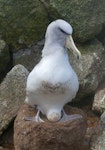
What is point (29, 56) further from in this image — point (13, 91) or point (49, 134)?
point (49, 134)

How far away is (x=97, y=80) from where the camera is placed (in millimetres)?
3256

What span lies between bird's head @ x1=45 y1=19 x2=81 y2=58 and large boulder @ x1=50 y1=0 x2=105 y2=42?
26.9 inches

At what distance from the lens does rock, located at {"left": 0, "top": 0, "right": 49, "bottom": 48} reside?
3.32 metres

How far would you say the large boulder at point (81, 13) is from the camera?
3.28m

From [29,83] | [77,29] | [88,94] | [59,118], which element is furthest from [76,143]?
[77,29]

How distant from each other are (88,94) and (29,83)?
69 centimetres

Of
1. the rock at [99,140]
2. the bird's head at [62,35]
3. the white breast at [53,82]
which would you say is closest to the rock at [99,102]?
the rock at [99,140]

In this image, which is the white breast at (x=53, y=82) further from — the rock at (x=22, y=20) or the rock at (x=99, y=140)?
the rock at (x=22, y=20)

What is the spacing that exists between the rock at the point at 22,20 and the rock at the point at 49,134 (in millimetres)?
724

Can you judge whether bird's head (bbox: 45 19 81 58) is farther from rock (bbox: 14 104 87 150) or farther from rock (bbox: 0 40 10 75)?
rock (bbox: 0 40 10 75)

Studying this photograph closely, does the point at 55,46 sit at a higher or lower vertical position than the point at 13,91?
higher

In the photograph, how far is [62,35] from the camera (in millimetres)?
2611

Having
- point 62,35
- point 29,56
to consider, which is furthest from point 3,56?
point 62,35

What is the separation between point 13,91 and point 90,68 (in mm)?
456
